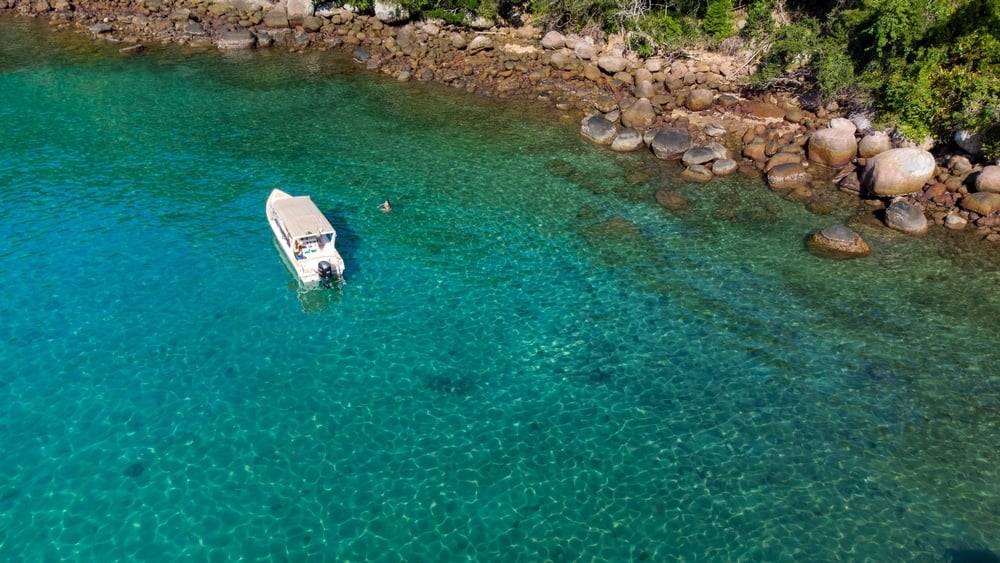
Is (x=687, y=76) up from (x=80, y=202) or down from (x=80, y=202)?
up

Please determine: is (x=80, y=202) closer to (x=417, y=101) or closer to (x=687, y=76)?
(x=417, y=101)

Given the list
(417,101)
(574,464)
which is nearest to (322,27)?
(417,101)

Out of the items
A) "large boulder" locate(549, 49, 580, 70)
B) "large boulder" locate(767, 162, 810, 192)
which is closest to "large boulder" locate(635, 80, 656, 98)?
"large boulder" locate(549, 49, 580, 70)

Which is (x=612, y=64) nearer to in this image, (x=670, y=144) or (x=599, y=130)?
(x=599, y=130)

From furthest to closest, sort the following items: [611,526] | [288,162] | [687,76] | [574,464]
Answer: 1. [687,76]
2. [288,162]
3. [574,464]
4. [611,526]

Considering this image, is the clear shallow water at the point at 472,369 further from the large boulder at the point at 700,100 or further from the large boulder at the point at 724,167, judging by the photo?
the large boulder at the point at 700,100

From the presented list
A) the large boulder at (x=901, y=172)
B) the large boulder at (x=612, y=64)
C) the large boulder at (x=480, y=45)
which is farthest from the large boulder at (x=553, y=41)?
the large boulder at (x=901, y=172)

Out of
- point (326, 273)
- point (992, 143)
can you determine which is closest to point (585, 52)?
point (992, 143)
